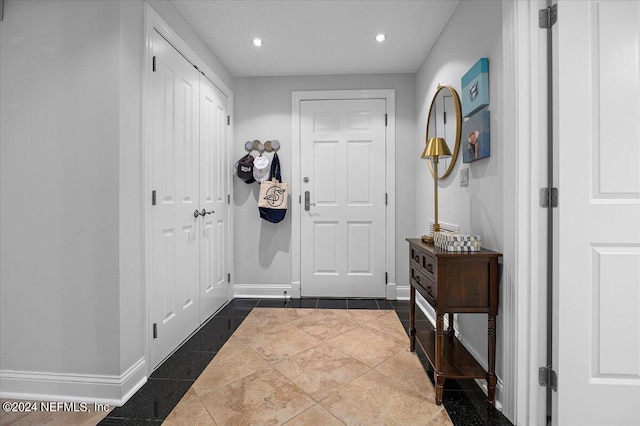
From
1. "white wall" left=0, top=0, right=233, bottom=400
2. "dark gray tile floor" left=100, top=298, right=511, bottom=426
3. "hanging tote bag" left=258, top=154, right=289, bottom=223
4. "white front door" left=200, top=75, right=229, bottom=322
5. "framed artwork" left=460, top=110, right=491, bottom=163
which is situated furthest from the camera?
"hanging tote bag" left=258, top=154, right=289, bottom=223

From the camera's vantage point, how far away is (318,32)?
8.38 ft

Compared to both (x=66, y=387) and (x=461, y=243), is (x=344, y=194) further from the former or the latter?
(x=66, y=387)

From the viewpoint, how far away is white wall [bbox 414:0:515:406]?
1.63 m

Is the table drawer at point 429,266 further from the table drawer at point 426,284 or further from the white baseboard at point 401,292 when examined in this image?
the white baseboard at point 401,292

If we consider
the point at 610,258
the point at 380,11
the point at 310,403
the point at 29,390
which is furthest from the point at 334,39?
the point at 29,390

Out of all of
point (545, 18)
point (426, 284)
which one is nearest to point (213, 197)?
point (426, 284)

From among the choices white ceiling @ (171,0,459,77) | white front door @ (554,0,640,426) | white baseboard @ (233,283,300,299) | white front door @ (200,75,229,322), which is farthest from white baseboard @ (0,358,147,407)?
white ceiling @ (171,0,459,77)

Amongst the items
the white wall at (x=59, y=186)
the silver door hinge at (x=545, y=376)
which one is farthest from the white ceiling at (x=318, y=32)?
the silver door hinge at (x=545, y=376)

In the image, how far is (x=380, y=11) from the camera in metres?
2.28

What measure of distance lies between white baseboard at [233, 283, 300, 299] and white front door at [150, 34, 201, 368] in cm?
90

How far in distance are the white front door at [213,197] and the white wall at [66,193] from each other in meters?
0.97

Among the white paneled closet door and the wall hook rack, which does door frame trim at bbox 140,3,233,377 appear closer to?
the white paneled closet door

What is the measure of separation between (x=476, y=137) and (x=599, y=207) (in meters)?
0.70

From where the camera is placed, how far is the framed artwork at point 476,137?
1731mm
